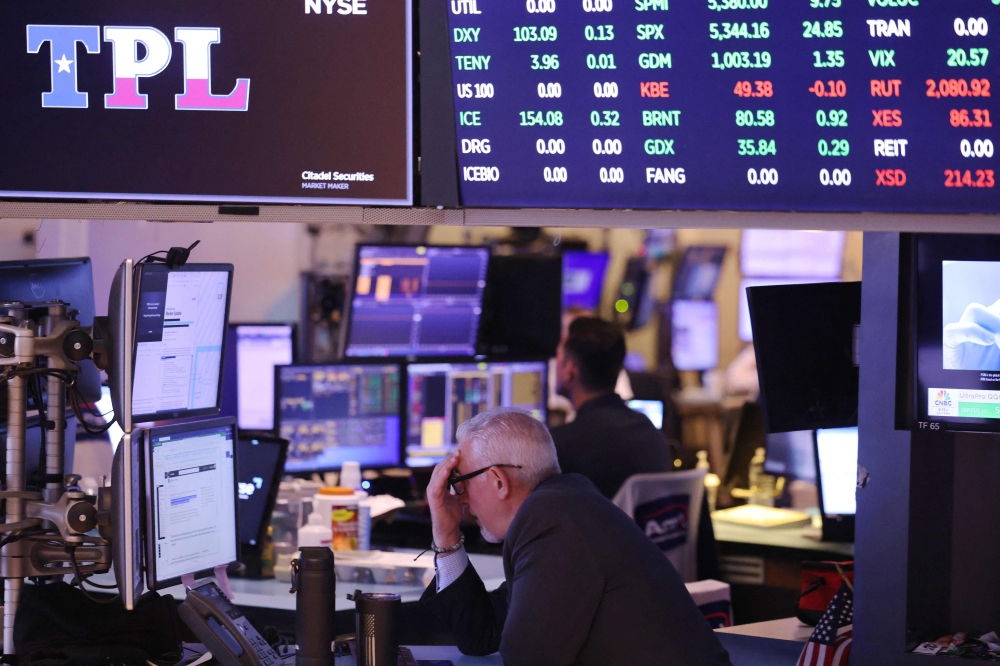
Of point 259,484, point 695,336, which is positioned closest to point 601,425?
Answer: point 259,484

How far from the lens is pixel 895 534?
8.15 ft

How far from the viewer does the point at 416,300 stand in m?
5.28

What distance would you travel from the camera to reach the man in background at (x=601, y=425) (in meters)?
4.39

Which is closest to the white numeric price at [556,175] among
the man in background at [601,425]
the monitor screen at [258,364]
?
the man in background at [601,425]

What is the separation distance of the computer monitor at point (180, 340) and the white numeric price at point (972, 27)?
1733mm

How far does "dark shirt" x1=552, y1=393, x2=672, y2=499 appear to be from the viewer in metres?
4.39

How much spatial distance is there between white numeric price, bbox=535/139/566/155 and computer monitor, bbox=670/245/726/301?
5.67 metres

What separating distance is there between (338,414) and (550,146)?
8.43 feet

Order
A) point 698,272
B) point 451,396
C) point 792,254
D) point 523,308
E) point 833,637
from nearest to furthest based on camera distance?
point 833,637, point 451,396, point 523,308, point 792,254, point 698,272

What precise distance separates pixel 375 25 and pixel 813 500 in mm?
3621

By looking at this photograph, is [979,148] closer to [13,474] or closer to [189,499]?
[189,499]

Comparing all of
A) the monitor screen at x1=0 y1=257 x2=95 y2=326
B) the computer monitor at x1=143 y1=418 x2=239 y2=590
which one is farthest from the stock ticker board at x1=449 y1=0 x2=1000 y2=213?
the monitor screen at x1=0 y1=257 x2=95 y2=326

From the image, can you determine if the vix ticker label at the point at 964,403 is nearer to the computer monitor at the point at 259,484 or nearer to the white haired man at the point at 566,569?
the white haired man at the point at 566,569

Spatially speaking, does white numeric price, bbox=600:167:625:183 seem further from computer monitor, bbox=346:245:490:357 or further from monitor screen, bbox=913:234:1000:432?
computer monitor, bbox=346:245:490:357
